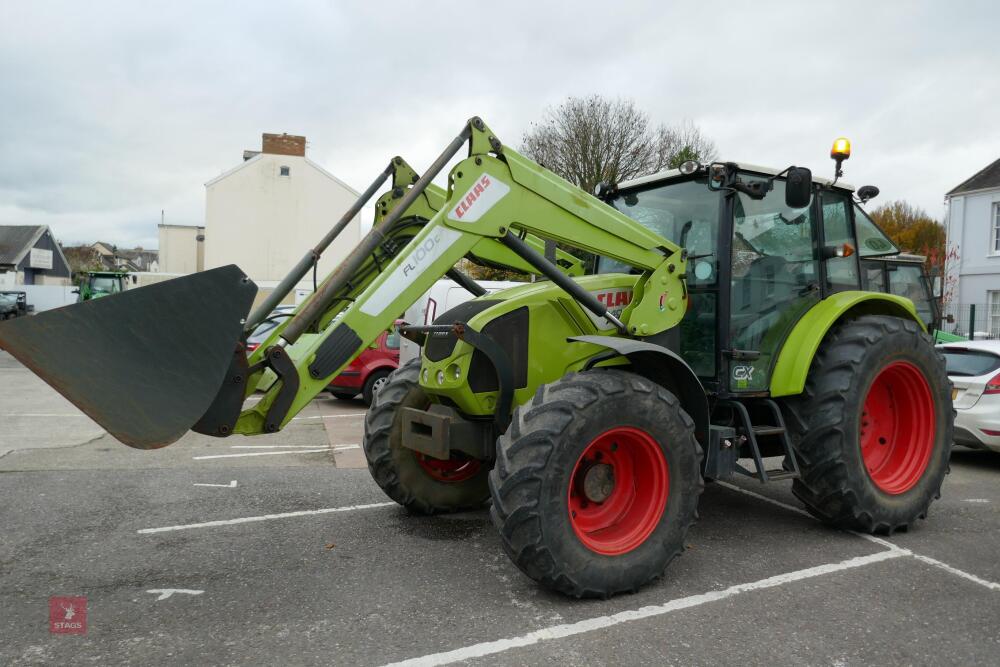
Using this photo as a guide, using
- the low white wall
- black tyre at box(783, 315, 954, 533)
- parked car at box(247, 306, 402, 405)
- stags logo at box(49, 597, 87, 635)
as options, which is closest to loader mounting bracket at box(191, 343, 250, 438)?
stags logo at box(49, 597, 87, 635)

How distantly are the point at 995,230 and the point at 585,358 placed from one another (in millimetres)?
24803

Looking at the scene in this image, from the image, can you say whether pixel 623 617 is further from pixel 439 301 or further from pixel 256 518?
pixel 439 301

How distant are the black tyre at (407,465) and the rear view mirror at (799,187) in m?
2.80

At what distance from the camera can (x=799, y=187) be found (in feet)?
14.5

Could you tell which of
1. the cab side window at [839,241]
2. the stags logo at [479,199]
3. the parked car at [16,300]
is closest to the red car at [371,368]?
the cab side window at [839,241]

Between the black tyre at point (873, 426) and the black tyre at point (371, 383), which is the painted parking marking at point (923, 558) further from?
the black tyre at point (371, 383)

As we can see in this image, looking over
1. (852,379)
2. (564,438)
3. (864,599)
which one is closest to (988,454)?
(852,379)

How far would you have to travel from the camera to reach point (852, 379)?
186 inches

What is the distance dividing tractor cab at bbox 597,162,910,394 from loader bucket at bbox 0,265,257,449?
2.79 metres

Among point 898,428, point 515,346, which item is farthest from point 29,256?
point 898,428

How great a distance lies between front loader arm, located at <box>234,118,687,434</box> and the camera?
3.73m

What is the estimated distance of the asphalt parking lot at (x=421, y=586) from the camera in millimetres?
3266

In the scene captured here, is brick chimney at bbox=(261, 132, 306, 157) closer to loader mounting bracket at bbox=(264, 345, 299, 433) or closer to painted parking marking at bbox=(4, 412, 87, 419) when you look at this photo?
painted parking marking at bbox=(4, 412, 87, 419)

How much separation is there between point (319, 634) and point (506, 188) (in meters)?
2.54
